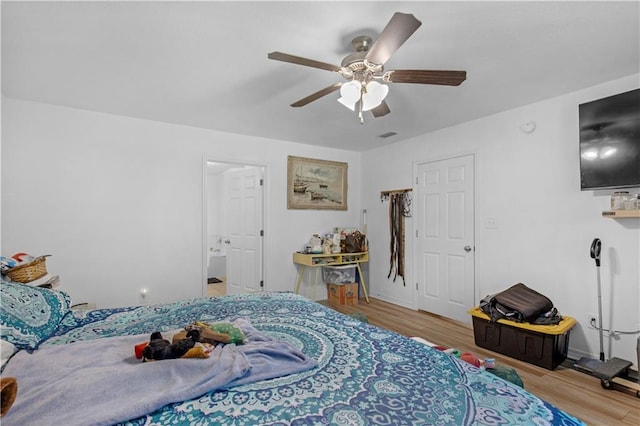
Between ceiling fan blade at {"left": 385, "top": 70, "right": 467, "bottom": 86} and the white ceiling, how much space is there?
255 millimetres

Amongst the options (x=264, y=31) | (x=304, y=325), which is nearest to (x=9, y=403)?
(x=304, y=325)

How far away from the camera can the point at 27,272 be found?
2021 millimetres

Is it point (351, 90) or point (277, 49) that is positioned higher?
point (277, 49)

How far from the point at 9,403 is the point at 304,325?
4.10 feet

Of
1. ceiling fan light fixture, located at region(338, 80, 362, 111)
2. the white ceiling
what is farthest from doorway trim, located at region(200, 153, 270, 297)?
ceiling fan light fixture, located at region(338, 80, 362, 111)

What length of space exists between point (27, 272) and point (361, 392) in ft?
7.27

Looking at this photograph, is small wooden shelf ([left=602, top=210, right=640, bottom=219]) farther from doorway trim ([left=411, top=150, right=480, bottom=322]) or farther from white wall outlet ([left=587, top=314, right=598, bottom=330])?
doorway trim ([left=411, top=150, right=480, bottom=322])

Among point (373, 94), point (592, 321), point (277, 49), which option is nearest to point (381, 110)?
point (373, 94)

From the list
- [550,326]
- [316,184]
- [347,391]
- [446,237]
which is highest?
[316,184]

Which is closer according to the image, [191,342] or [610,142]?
[191,342]

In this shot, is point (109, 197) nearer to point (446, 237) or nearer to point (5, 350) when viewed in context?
point (5, 350)

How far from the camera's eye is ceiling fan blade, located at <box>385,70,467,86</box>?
73.4 inches

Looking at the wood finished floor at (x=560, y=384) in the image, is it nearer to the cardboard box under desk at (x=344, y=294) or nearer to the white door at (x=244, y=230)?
the cardboard box under desk at (x=344, y=294)

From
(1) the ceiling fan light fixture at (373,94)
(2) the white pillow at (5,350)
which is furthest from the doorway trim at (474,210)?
(2) the white pillow at (5,350)
